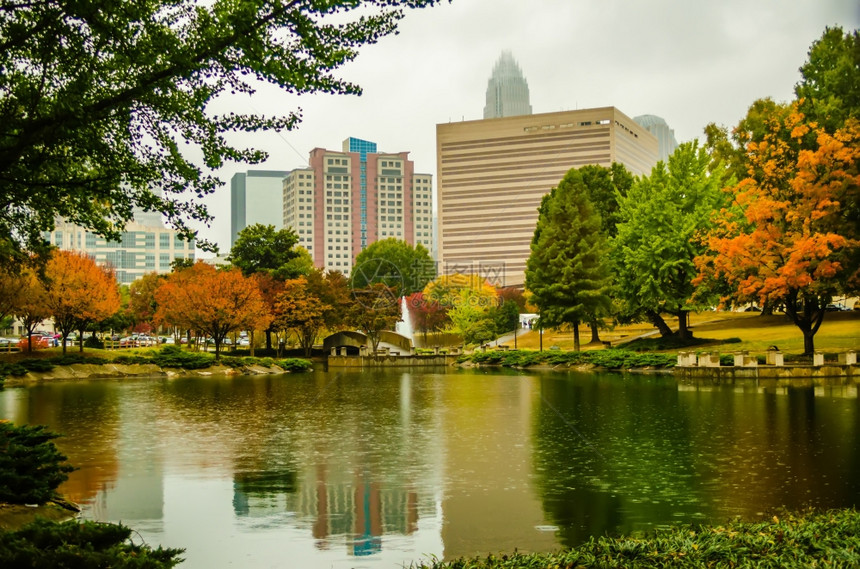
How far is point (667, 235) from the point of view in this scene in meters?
49.8

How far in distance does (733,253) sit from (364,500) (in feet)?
100.0

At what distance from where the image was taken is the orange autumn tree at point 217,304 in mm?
53469

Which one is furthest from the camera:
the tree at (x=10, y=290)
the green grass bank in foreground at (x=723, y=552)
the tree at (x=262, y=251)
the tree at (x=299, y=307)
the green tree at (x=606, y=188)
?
the tree at (x=262, y=251)

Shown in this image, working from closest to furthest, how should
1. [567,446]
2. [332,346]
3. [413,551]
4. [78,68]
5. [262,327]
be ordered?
[413,551] → [78,68] → [567,446] → [262,327] → [332,346]

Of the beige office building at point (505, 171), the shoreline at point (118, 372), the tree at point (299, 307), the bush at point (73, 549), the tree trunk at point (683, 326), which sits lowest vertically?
the shoreline at point (118, 372)

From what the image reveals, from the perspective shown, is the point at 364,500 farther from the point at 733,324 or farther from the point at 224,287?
the point at 733,324

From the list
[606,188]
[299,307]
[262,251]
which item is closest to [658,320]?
[606,188]

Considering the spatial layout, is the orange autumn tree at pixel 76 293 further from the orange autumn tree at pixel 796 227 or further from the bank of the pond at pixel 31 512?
the bank of the pond at pixel 31 512

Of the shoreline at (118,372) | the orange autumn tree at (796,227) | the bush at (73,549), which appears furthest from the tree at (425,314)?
the bush at (73,549)

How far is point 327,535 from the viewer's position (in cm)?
925

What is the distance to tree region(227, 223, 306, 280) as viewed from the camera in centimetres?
6894

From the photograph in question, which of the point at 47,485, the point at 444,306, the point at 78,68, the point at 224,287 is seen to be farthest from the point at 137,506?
the point at 444,306

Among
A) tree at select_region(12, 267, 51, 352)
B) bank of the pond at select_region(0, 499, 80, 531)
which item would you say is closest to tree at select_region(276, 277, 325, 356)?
tree at select_region(12, 267, 51, 352)

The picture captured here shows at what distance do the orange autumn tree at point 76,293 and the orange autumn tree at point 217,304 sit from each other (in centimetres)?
540
